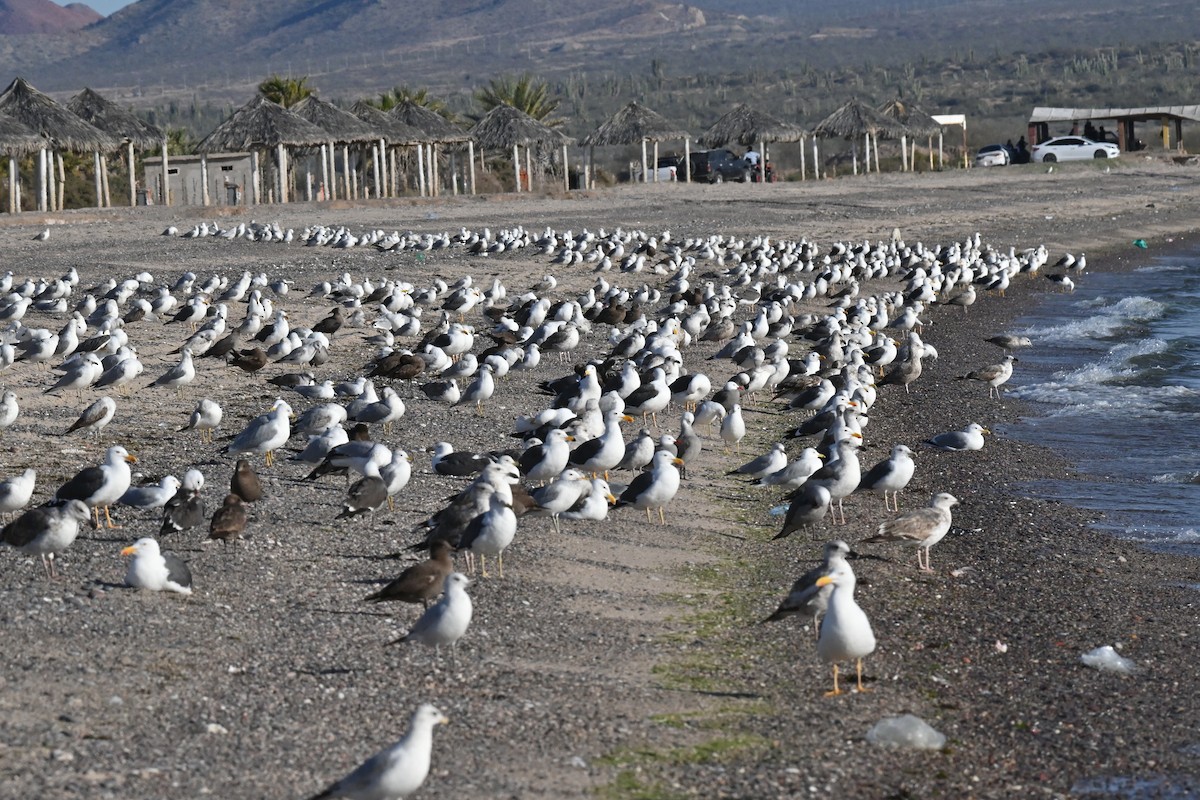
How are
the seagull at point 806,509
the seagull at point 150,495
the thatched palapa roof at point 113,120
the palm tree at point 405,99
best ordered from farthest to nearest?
1. the palm tree at point 405,99
2. the thatched palapa roof at point 113,120
3. the seagull at point 806,509
4. the seagull at point 150,495

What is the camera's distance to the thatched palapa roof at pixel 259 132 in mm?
41312

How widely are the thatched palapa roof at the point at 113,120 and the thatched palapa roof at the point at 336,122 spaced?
12.2 ft

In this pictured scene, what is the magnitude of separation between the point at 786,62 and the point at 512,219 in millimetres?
112995

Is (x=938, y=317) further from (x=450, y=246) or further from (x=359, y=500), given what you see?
(x=359, y=500)

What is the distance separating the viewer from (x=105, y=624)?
8.13 metres

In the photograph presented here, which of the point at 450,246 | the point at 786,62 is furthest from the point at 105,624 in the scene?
the point at 786,62

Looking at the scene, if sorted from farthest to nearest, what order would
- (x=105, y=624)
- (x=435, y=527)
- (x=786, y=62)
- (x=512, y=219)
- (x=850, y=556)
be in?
(x=786, y=62) < (x=512, y=219) < (x=850, y=556) < (x=435, y=527) < (x=105, y=624)

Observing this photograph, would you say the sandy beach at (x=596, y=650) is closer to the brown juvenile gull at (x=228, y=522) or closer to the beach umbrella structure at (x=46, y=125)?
the brown juvenile gull at (x=228, y=522)

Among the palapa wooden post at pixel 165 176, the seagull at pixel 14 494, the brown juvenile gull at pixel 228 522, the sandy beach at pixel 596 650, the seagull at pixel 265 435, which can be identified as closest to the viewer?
the sandy beach at pixel 596 650

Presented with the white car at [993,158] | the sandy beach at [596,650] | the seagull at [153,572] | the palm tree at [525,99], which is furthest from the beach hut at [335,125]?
the seagull at [153,572]

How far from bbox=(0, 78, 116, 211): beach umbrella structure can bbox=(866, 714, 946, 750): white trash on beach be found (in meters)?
33.9

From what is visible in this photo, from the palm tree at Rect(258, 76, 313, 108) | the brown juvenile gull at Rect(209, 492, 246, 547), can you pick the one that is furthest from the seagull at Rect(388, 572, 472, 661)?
the palm tree at Rect(258, 76, 313, 108)

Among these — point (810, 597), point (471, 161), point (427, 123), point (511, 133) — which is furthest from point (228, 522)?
point (427, 123)

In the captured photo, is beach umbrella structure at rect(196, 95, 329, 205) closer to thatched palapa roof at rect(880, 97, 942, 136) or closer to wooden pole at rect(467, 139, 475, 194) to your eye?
wooden pole at rect(467, 139, 475, 194)
